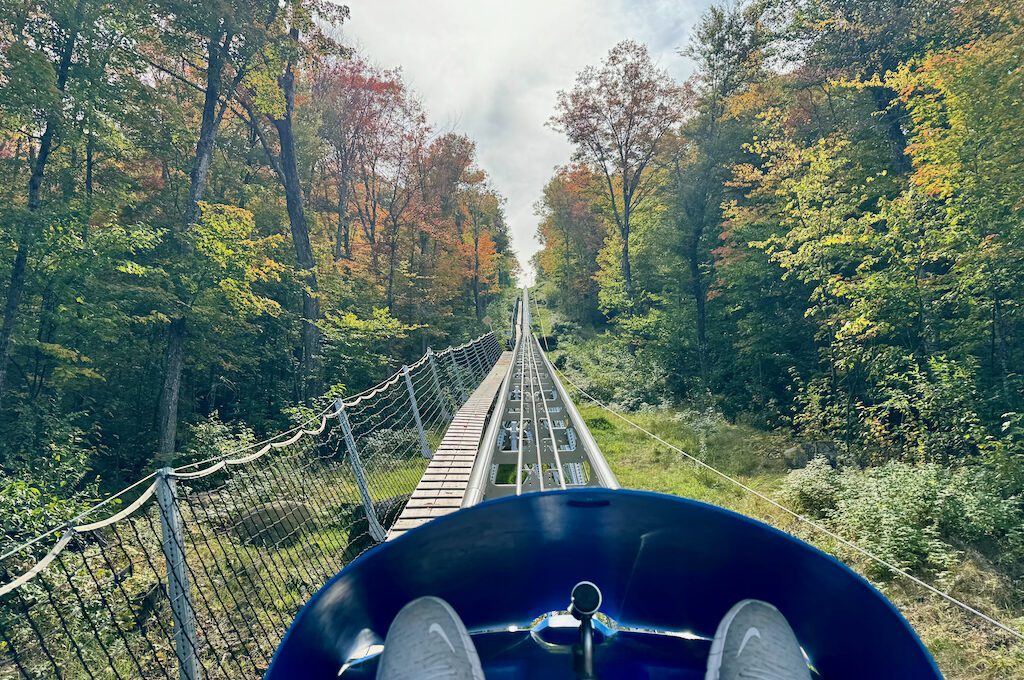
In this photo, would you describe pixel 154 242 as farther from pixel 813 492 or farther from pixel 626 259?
pixel 626 259

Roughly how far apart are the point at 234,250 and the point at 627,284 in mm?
A: 13969

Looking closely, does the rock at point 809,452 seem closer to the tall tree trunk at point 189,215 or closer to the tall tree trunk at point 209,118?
the tall tree trunk at point 189,215

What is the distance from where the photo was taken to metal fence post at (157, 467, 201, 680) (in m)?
2.21

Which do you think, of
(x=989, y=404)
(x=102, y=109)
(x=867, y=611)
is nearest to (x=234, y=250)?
(x=102, y=109)

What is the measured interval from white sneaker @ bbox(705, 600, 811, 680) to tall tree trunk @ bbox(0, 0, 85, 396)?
37.3 feet

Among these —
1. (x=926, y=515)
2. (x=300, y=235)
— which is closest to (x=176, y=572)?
(x=926, y=515)

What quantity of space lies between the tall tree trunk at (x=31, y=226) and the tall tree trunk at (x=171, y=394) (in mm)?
2310

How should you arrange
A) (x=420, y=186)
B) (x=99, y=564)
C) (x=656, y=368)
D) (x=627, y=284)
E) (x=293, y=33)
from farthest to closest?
(x=420, y=186)
(x=627, y=284)
(x=656, y=368)
(x=293, y=33)
(x=99, y=564)

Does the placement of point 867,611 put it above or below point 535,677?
above

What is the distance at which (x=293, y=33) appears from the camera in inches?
475

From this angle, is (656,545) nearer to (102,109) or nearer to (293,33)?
(102,109)

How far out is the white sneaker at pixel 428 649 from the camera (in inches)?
43.7

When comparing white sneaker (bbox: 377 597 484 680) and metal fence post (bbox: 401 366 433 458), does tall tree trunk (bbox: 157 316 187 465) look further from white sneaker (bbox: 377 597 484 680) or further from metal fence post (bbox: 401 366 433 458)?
white sneaker (bbox: 377 597 484 680)

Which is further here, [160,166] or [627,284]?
[627,284]
